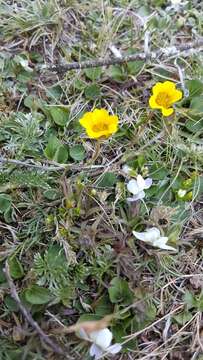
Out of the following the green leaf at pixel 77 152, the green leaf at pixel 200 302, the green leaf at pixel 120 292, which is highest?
the green leaf at pixel 77 152

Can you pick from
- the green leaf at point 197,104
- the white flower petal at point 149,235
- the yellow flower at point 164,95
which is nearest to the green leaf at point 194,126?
the green leaf at point 197,104

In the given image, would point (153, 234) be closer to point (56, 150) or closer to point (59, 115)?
point (56, 150)

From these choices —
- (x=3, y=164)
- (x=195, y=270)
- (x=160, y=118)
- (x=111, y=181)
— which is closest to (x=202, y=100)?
(x=160, y=118)

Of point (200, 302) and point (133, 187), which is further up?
point (133, 187)

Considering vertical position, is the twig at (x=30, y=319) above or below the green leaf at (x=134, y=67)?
below

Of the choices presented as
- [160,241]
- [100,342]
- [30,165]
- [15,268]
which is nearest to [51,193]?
[30,165]

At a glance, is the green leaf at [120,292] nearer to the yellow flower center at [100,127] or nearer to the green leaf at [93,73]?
the yellow flower center at [100,127]

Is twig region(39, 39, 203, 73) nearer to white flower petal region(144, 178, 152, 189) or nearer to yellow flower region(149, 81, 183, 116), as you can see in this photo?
yellow flower region(149, 81, 183, 116)
